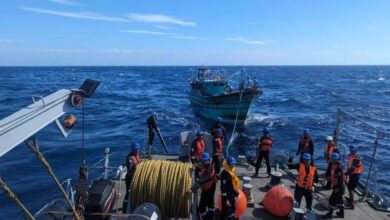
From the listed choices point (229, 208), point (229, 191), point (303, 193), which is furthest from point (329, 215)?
point (229, 191)

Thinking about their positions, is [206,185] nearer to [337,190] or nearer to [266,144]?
[337,190]

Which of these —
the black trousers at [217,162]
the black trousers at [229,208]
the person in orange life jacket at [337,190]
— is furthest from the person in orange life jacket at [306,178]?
the black trousers at [217,162]

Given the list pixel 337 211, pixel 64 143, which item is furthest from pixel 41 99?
pixel 64 143

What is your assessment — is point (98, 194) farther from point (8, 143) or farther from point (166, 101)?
point (166, 101)

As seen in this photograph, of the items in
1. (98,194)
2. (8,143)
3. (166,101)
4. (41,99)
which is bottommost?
(166,101)

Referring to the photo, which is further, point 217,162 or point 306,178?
point 217,162

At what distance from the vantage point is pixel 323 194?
40.5 feet

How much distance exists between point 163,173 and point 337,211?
→ 532 centimetres

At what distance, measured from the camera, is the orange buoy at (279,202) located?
10.1m

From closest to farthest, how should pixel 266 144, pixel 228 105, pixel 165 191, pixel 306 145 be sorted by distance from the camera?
pixel 165 191 → pixel 266 144 → pixel 306 145 → pixel 228 105

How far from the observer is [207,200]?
970cm

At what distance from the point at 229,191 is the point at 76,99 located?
4.49 meters

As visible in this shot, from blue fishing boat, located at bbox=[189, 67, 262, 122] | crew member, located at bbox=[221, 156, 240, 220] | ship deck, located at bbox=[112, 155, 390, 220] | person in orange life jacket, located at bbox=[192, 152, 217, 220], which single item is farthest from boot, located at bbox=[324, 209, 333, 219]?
blue fishing boat, located at bbox=[189, 67, 262, 122]

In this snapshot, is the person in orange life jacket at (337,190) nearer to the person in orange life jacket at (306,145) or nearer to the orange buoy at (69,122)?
the person in orange life jacket at (306,145)
